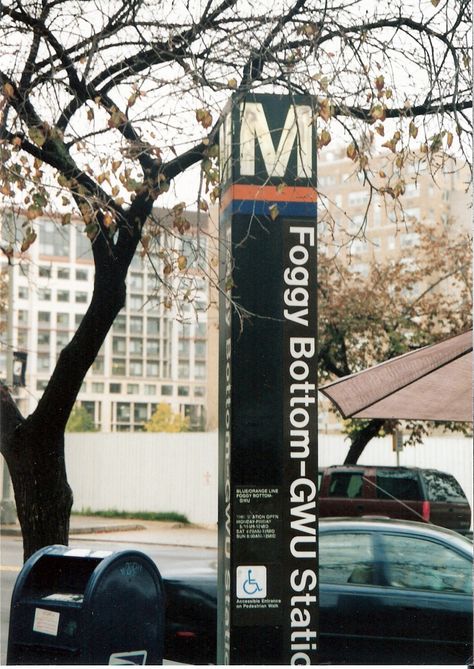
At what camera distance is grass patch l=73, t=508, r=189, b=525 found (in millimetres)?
30078

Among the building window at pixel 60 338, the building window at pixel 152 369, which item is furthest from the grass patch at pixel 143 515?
the building window at pixel 152 369

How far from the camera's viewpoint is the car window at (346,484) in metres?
18.5

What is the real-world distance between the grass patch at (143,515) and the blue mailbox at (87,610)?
80.7ft

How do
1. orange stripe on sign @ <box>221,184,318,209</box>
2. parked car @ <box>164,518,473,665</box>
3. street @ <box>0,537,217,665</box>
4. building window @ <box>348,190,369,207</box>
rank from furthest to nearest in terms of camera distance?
building window @ <box>348,190,369,207</box>
street @ <box>0,537,217,665</box>
parked car @ <box>164,518,473,665</box>
orange stripe on sign @ <box>221,184,318,209</box>

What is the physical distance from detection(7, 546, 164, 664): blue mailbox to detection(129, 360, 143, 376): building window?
151m

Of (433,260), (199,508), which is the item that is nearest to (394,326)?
(433,260)

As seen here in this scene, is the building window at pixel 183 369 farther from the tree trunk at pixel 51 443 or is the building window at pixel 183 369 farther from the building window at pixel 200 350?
the tree trunk at pixel 51 443

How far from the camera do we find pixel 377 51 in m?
7.96

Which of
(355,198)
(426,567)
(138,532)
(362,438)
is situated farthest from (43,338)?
(426,567)

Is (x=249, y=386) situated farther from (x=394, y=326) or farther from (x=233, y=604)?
(x=394, y=326)

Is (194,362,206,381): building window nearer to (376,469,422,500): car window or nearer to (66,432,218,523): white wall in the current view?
(66,432,218,523): white wall

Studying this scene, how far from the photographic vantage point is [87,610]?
496cm

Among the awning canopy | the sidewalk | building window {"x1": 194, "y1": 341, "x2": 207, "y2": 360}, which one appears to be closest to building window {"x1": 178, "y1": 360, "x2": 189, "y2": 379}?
building window {"x1": 194, "y1": 341, "x2": 207, "y2": 360}

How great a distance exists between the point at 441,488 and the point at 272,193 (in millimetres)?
13194
